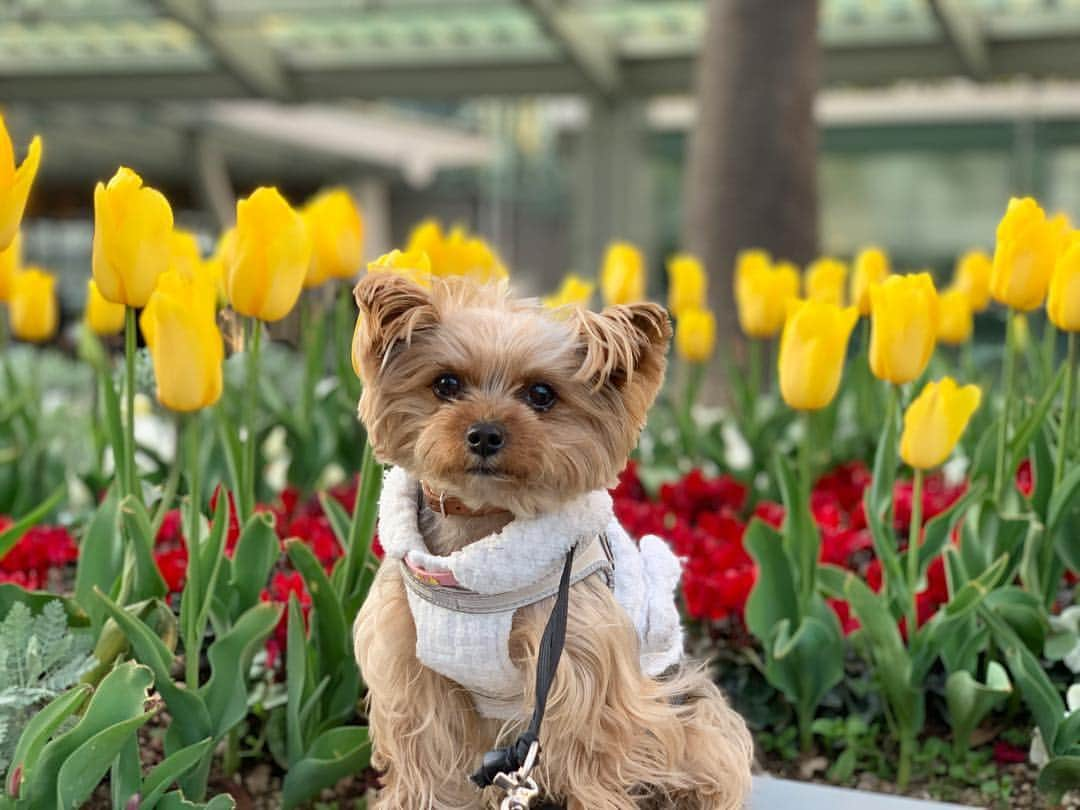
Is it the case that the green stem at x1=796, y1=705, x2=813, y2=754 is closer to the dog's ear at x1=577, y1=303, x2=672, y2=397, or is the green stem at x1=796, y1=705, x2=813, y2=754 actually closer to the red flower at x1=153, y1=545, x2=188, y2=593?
the dog's ear at x1=577, y1=303, x2=672, y2=397

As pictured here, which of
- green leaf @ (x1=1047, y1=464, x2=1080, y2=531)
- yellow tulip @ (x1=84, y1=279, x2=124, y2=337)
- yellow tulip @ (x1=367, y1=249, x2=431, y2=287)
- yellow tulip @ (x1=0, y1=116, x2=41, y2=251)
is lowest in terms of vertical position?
green leaf @ (x1=1047, y1=464, x2=1080, y2=531)

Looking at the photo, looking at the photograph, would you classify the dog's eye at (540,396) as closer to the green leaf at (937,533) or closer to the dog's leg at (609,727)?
the dog's leg at (609,727)

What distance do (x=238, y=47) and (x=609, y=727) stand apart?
29.8ft

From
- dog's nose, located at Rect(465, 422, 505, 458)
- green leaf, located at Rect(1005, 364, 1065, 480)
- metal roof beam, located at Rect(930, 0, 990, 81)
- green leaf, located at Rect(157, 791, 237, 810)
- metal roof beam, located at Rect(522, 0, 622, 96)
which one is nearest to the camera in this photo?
dog's nose, located at Rect(465, 422, 505, 458)

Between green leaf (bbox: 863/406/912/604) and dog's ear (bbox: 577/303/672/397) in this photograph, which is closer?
dog's ear (bbox: 577/303/672/397)

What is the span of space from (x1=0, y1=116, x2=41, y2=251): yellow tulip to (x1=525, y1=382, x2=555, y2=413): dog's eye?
86cm

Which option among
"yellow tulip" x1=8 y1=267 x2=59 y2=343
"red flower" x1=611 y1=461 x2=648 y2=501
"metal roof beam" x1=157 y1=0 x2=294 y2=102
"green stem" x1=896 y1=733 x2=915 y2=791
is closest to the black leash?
"green stem" x1=896 y1=733 x2=915 y2=791

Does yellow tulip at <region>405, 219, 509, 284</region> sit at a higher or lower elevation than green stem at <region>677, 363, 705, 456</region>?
higher

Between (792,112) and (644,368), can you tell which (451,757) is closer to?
(644,368)

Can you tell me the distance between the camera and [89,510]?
3.85 meters

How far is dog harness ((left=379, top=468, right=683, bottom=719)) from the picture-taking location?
1871 millimetres

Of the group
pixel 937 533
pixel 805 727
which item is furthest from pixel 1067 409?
pixel 805 727

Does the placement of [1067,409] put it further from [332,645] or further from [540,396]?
[332,645]

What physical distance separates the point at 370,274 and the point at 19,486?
2.37 meters
